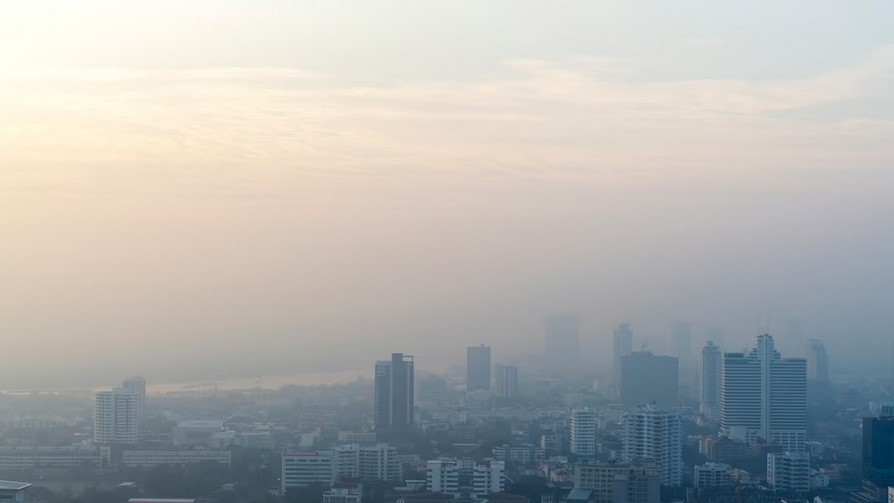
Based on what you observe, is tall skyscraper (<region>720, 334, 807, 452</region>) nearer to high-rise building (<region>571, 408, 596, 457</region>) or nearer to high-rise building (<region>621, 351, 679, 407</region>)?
high-rise building (<region>621, 351, 679, 407</region>)

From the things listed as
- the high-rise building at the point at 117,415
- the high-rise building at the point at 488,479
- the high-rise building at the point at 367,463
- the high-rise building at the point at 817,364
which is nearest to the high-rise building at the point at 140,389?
the high-rise building at the point at 117,415

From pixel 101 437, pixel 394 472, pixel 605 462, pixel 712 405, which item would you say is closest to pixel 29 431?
pixel 101 437

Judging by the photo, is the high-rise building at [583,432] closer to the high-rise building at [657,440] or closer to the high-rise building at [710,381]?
the high-rise building at [657,440]

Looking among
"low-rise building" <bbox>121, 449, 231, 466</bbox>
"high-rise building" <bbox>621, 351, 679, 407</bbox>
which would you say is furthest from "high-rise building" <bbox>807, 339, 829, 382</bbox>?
"low-rise building" <bbox>121, 449, 231, 466</bbox>

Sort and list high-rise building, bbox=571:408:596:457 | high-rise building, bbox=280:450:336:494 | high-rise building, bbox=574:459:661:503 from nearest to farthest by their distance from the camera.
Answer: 1. high-rise building, bbox=574:459:661:503
2. high-rise building, bbox=280:450:336:494
3. high-rise building, bbox=571:408:596:457

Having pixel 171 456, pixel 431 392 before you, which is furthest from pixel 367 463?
pixel 431 392
